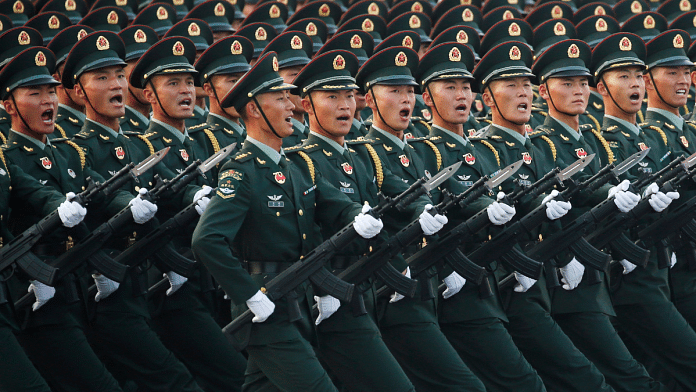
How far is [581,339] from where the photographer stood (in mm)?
9266

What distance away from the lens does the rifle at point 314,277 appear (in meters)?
7.39

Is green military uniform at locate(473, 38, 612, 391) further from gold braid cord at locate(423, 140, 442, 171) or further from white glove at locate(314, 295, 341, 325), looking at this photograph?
white glove at locate(314, 295, 341, 325)

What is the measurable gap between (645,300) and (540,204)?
4.19 ft

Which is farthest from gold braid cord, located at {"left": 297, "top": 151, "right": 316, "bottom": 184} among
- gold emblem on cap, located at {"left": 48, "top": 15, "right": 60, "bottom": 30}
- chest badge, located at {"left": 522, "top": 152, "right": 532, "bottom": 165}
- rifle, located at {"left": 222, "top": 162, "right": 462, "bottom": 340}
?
gold emblem on cap, located at {"left": 48, "top": 15, "right": 60, "bottom": 30}

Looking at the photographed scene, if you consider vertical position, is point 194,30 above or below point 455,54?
above

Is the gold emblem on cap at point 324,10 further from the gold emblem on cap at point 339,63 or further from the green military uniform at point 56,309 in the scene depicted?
the green military uniform at point 56,309

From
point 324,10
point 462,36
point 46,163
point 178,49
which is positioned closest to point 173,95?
point 178,49

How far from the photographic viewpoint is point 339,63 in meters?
8.71

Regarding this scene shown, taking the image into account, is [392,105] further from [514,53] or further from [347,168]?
[514,53]

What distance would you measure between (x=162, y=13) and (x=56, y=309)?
18.2ft

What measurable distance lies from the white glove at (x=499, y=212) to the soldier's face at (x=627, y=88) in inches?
98.6

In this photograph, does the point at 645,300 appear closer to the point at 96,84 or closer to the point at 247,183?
the point at 247,183

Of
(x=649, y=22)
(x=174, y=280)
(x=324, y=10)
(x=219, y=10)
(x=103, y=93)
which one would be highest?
(x=103, y=93)

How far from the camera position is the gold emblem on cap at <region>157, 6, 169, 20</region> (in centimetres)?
1337
